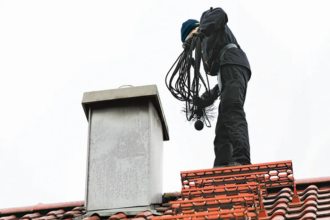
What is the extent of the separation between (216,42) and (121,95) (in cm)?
168

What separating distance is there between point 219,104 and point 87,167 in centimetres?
188

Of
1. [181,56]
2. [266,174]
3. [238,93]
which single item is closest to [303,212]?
[266,174]

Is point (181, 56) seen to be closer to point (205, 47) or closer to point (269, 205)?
Result: point (205, 47)

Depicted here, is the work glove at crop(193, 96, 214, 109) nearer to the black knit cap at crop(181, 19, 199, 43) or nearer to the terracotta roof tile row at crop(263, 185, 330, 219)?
the black knit cap at crop(181, 19, 199, 43)

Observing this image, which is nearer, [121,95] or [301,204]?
[301,204]

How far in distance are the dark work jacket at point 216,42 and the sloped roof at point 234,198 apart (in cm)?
173

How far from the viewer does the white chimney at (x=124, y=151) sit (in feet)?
21.4

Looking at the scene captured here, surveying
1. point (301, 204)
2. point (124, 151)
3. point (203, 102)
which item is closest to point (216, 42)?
point (203, 102)


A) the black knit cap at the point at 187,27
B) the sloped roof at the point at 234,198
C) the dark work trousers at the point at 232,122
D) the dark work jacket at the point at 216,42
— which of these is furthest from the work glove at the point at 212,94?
the sloped roof at the point at 234,198

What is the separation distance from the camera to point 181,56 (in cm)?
786

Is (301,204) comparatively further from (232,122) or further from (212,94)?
(212,94)

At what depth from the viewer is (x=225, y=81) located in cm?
776

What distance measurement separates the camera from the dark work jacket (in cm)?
780

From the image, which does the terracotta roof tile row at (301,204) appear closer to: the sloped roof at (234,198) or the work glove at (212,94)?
the sloped roof at (234,198)
